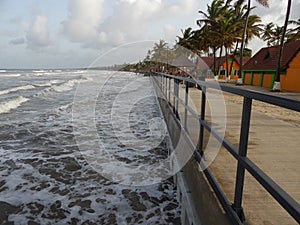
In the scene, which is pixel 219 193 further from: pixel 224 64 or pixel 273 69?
pixel 224 64

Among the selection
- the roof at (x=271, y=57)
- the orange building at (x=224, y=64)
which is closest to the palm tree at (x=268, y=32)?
the orange building at (x=224, y=64)

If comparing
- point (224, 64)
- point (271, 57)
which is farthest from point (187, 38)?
point (271, 57)

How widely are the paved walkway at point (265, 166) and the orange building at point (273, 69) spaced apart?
16225 millimetres

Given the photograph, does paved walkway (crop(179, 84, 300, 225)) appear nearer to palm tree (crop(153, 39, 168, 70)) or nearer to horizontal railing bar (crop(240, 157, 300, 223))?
horizontal railing bar (crop(240, 157, 300, 223))

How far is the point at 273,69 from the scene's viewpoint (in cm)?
2200

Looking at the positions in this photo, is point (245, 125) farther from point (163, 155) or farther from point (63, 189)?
point (163, 155)

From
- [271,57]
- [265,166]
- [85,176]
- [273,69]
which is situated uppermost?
[271,57]

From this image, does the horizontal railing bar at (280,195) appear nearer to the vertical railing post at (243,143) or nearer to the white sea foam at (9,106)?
the vertical railing post at (243,143)

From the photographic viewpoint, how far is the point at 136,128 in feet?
28.0

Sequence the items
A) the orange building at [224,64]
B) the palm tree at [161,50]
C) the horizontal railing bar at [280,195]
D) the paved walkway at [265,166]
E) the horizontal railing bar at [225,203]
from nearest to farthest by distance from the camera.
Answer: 1. the horizontal railing bar at [280,195]
2. the horizontal railing bar at [225,203]
3. the paved walkway at [265,166]
4. the orange building at [224,64]
5. the palm tree at [161,50]

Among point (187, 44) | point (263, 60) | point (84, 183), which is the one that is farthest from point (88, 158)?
point (187, 44)

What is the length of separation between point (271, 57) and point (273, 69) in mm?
3149

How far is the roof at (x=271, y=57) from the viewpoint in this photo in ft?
72.5

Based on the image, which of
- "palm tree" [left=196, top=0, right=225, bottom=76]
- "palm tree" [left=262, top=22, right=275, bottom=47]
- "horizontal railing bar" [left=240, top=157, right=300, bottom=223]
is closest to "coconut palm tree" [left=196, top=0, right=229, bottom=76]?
"palm tree" [left=196, top=0, right=225, bottom=76]
